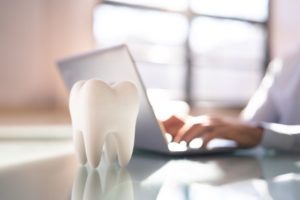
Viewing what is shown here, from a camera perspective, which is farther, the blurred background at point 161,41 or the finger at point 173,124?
the blurred background at point 161,41

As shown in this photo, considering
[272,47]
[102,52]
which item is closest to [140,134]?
[102,52]

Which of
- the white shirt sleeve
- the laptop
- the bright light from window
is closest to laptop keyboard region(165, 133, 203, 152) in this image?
the laptop

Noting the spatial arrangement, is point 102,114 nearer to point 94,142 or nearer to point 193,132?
point 94,142

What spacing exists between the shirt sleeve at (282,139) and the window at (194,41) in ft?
7.06

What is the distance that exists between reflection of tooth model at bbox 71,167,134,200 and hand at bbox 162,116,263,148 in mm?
251

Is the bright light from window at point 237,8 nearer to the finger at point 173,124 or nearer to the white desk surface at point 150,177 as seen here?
the finger at point 173,124

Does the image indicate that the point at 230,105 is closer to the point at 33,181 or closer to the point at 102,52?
the point at 102,52

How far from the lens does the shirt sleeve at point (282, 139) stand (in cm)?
87

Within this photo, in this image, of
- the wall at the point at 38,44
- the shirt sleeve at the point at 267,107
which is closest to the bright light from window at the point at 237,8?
the wall at the point at 38,44

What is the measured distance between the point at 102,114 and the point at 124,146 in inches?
2.5

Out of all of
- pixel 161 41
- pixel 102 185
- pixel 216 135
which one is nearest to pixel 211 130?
pixel 216 135

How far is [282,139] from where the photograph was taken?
2.87 feet

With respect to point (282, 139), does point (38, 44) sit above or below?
below

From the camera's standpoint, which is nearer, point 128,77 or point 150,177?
point 150,177
